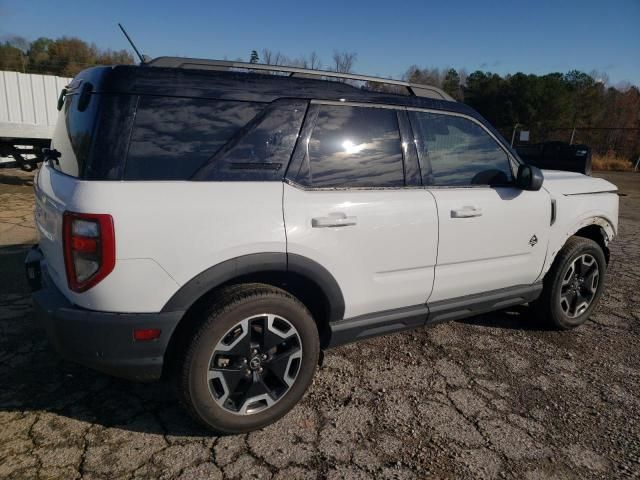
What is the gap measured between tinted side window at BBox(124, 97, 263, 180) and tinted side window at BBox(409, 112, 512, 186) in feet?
4.04

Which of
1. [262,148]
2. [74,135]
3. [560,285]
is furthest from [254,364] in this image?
[560,285]

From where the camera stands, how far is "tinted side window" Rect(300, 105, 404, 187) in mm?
2436

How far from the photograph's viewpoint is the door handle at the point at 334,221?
233 centimetres

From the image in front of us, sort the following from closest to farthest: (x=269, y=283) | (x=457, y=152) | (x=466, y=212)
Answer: (x=269, y=283) → (x=466, y=212) → (x=457, y=152)

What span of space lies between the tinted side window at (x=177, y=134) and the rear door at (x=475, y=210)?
1241 millimetres

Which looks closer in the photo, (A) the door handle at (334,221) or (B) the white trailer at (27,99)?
(A) the door handle at (334,221)

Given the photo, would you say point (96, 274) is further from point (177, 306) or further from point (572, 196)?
point (572, 196)

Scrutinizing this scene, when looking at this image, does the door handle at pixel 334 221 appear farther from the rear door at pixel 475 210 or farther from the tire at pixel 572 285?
the tire at pixel 572 285

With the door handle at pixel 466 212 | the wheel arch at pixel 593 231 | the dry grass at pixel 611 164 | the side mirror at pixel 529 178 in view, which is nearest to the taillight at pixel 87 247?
the door handle at pixel 466 212

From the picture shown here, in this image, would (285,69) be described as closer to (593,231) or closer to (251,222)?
(251,222)

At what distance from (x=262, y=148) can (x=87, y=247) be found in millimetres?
952


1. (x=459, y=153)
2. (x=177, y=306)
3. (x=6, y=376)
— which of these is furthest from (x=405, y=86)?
(x=6, y=376)

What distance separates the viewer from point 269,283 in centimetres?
245

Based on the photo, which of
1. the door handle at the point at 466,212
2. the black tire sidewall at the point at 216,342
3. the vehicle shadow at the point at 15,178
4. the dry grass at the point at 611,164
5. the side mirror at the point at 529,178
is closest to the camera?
the black tire sidewall at the point at 216,342
